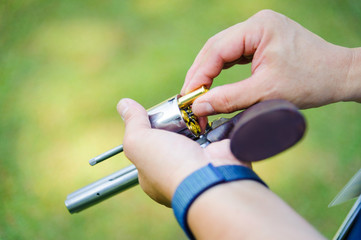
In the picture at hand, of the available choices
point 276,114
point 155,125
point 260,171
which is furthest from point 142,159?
point 260,171

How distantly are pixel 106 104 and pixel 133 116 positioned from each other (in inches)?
33.5

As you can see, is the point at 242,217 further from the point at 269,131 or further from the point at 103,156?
the point at 103,156

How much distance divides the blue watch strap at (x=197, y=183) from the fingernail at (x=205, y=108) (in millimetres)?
201

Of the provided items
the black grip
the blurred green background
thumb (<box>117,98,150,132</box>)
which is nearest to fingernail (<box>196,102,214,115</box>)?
thumb (<box>117,98,150,132</box>)

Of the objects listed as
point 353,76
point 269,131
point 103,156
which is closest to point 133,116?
point 103,156

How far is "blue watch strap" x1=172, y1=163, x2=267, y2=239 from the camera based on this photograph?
1.40 feet

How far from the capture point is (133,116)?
660mm

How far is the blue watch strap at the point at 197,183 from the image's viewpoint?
43cm

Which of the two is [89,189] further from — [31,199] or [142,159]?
[31,199]

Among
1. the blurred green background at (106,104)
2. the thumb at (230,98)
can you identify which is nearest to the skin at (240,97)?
the thumb at (230,98)

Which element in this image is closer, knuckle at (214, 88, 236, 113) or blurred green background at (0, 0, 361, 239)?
knuckle at (214, 88, 236, 113)

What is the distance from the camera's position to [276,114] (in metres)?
0.41

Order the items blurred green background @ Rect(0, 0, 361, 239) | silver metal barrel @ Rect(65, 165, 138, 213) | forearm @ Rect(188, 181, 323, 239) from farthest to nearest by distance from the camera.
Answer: blurred green background @ Rect(0, 0, 361, 239)
silver metal barrel @ Rect(65, 165, 138, 213)
forearm @ Rect(188, 181, 323, 239)

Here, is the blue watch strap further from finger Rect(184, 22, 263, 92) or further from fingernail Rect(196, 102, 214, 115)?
finger Rect(184, 22, 263, 92)
